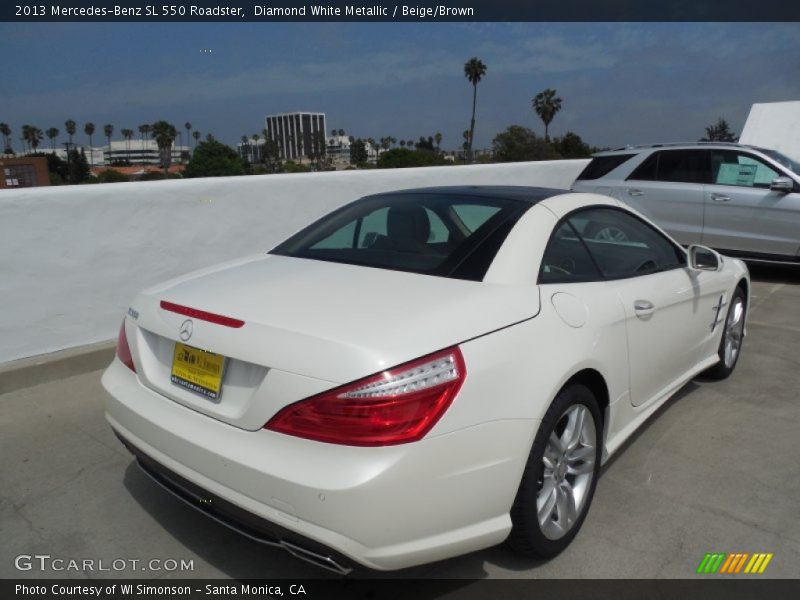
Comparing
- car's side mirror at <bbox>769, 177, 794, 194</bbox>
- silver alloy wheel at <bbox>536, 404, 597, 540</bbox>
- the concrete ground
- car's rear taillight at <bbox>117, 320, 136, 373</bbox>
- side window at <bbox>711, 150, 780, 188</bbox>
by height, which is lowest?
the concrete ground

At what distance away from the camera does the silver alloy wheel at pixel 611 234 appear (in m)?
3.24

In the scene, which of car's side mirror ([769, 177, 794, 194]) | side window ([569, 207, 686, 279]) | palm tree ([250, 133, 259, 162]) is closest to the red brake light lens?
side window ([569, 207, 686, 279])

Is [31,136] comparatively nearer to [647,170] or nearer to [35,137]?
[35,137]

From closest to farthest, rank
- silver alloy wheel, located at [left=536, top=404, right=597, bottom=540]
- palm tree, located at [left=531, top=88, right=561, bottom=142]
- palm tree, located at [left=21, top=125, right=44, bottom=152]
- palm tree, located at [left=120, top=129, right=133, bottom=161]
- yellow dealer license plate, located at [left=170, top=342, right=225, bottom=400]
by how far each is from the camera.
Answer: yellow dealer license plate, located at [left=170, top=342, right=225, bottom=400] < silver alloy wheel, located at [left=536, top=404, right=597, bottom=540] < palm tree, located at [left=531, top=88, right=561, bottom=142] < palm tree, located at [left=21, top=125, right=44, bottom=152] < palm tree, located at [left=120, top=129, right=133, bottom=161]

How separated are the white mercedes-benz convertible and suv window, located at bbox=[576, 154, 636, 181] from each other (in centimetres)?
632

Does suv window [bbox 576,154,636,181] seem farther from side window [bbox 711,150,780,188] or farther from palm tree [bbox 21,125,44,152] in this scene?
palm tree [bbox 21,125,44,152]

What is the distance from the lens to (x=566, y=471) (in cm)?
257

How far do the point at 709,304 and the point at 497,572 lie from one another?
2.26 metres

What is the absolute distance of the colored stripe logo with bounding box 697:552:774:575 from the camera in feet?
8.09

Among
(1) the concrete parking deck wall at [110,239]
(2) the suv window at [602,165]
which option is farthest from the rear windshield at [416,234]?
(2) the suv window at [602,165]

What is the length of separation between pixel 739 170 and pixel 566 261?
6.39 meters

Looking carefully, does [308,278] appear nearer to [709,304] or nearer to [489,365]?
[489,365]

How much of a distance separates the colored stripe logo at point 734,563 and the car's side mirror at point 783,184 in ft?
20.4

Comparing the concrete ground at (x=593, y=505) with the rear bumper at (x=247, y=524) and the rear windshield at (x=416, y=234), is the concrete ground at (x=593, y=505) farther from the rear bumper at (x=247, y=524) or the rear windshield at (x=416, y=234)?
the rear windshield at (x=416, y=234)
